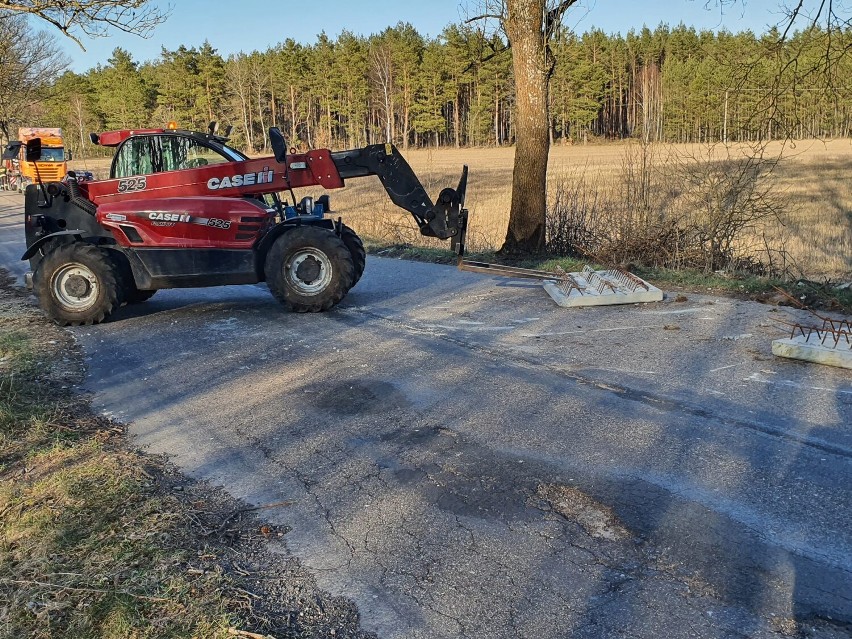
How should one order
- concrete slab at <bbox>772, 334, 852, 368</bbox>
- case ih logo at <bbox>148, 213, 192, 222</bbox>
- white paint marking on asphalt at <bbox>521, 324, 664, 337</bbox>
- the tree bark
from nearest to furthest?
concrete slab at <bbox>772, 334, 852, 368</bbox> < white paint marking on asphalt at <bbox>521, 324, 664, 337</bbox> < case ih logo at <bbox>148, 213, 192, 222</bbox> < the tree bark

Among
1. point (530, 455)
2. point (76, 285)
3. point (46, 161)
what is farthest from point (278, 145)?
point (46, 161)

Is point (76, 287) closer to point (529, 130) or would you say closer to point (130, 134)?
point (130, 134)

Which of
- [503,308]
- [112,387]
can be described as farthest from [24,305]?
[503,308]

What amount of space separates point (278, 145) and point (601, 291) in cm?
450

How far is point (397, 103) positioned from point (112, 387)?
3186 inches

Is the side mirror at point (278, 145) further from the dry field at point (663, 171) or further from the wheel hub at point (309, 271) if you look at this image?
the dry field at point (663, 171)

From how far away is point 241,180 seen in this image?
986 cm

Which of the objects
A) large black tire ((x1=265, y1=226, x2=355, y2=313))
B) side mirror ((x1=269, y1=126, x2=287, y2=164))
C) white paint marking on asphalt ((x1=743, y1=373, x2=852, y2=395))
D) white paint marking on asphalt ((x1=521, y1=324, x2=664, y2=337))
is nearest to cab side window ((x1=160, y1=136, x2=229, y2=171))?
side mirror ((x1=269, y1=126, x2=287, y2=164))

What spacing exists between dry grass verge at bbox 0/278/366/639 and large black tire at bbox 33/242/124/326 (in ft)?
13.2

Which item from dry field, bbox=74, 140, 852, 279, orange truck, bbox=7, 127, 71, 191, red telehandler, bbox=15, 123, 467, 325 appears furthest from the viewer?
orange truck, bbox=7, 127, 71, 191

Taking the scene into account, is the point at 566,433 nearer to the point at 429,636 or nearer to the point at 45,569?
the point at 429,636

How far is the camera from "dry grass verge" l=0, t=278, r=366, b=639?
325 cm

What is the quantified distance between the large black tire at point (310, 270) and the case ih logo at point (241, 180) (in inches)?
35.1

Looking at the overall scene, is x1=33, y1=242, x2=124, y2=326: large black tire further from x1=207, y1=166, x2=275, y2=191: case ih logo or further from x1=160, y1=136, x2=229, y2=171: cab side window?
x1=207, y1=166, x2=275, y2=191: case ih logo
